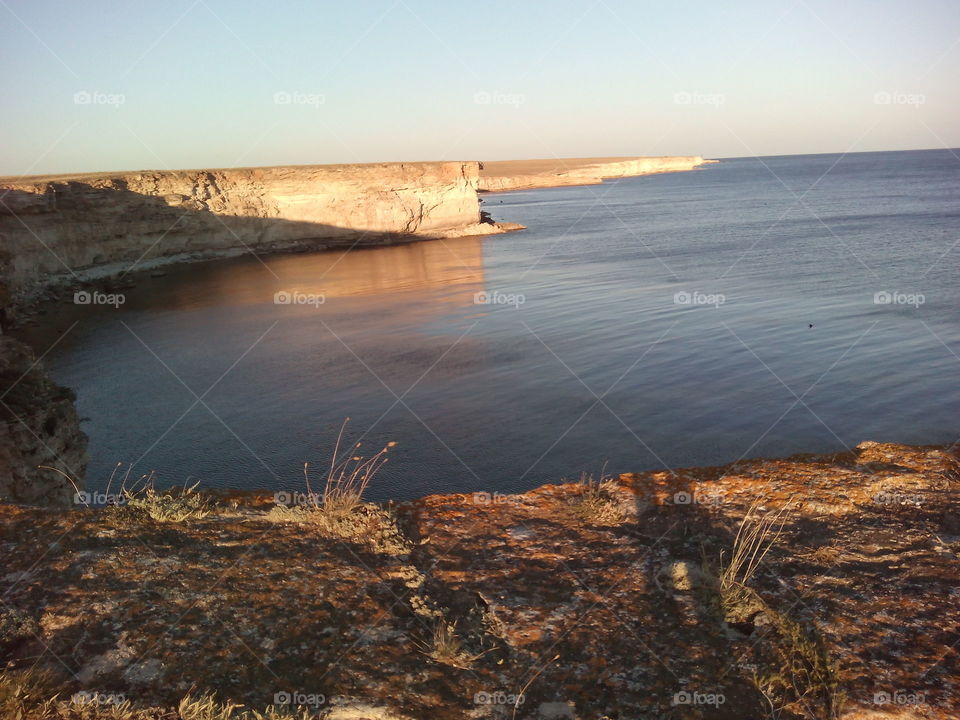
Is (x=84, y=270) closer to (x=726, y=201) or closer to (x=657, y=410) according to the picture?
(x=657, y=410)

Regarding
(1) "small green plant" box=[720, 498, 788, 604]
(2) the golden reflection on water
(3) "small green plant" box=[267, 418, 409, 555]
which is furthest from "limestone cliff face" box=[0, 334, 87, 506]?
(2) the golden reflection on water

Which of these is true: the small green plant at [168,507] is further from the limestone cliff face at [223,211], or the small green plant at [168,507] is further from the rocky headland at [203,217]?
the limestone cliff face at [223,211]

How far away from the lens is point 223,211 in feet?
125

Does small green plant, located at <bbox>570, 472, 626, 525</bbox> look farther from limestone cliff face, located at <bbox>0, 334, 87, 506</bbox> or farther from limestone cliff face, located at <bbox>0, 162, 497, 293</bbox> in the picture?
limestone cliff face, located at <bbox>0, 162, 497, 293</bbox>

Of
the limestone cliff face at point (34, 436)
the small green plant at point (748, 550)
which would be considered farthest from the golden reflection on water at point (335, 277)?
the small green plant at point (748, 550)

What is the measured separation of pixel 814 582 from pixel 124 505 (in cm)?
516

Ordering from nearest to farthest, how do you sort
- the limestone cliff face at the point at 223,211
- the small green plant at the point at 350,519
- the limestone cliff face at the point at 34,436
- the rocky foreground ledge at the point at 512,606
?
1. the rocky foreground ledge at the point at 512,606
2. the small green plant at the point at 350,519
3. the limestone cliff face at the point at 34,436
4. the limestone cliff face at the point at 223,211

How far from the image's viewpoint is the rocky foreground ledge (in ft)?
10.9

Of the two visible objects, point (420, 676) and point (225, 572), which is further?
point (225, 572)

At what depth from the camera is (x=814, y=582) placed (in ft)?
13.6

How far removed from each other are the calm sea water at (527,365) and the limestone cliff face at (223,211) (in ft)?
14.3

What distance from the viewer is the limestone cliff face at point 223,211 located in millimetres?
29234

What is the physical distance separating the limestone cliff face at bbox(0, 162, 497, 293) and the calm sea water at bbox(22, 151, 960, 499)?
14.3 ft

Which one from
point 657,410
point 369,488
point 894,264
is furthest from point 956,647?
point 894,264
